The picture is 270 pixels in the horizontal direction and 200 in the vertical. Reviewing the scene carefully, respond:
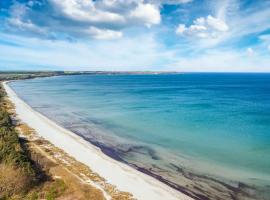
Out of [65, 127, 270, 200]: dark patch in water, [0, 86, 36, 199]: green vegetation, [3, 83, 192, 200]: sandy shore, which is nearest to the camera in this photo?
[0, 86, 36, 199]: green vegetation

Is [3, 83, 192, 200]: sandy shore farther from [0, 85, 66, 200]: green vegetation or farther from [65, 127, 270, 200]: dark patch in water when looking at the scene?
[0, 85, 66, 200]: green vegetation

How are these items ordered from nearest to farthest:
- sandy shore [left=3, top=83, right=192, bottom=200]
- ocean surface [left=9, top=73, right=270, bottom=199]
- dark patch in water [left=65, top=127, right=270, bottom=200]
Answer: sandy shore [left=3, top=83, right=192, bottom=200], dark patch in water [left=65, top=127, right=270, bottom=200], ocean surface [left=9, top=73, right=270, bottom=199]

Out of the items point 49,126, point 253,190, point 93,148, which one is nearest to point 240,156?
point 253,190

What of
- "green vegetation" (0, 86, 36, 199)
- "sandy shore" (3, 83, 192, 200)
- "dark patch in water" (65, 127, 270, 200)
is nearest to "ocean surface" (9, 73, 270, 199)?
"dark patch in water" (65, 127, 270, 200)

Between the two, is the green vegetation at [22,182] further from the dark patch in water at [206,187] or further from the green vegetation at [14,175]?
the dark patch in water at [206,187]

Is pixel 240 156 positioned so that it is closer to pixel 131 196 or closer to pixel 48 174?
pixel 131 196

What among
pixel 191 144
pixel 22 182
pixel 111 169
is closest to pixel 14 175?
pixel 22 182

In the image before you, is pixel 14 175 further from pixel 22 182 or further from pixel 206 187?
pixel 206 187

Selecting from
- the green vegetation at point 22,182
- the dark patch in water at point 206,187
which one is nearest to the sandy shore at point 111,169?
the dark patch in water at point 206,187
